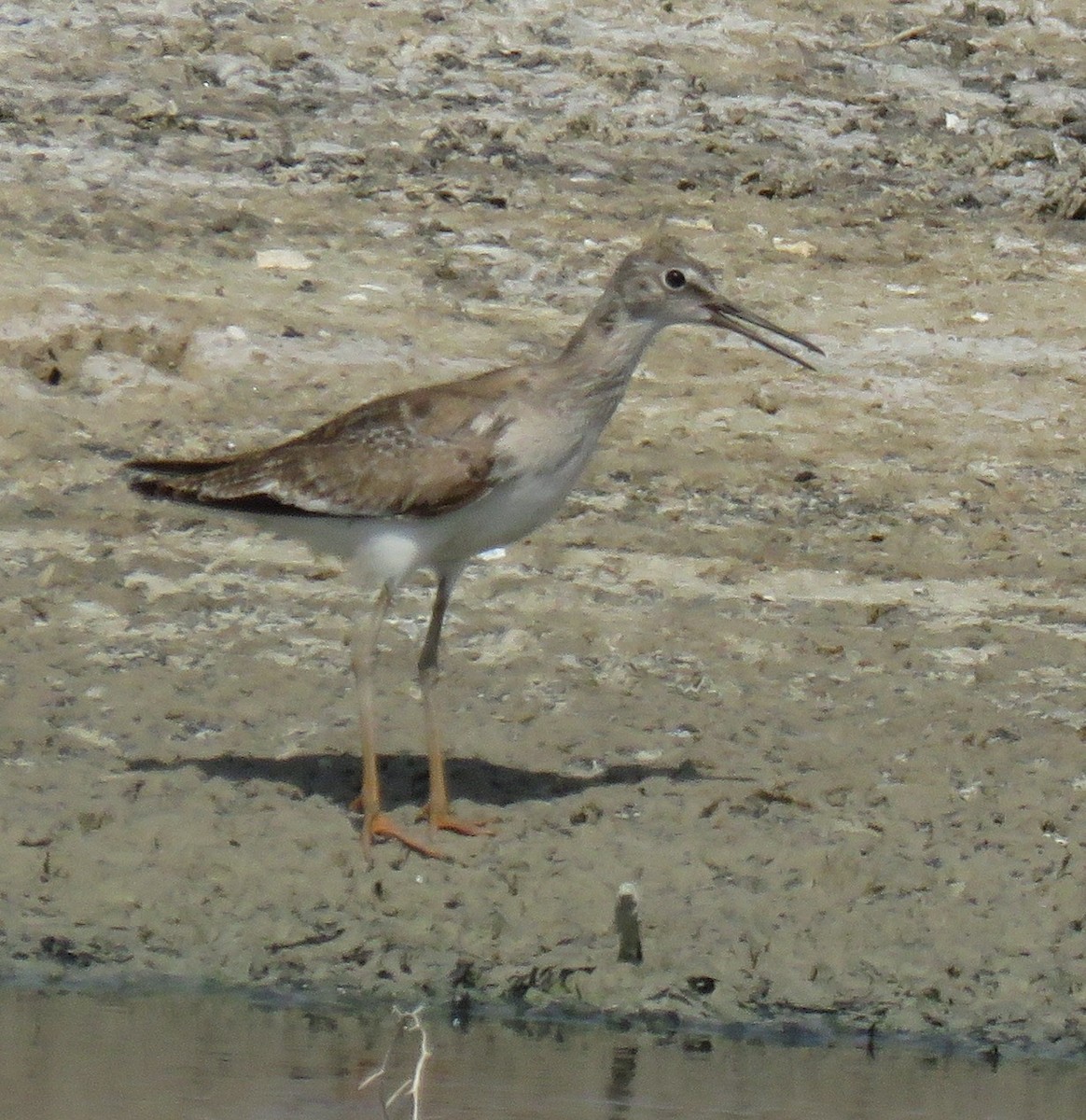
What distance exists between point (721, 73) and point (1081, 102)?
6.48 feet

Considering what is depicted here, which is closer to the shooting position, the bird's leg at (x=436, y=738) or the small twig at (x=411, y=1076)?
the small twig at (x=411, y=1076)

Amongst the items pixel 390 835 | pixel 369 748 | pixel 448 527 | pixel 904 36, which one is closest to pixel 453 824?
pixel 390 835

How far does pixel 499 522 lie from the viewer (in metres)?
6.70

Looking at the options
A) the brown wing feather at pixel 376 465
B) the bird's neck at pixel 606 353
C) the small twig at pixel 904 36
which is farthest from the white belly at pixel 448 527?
the small twig at pixel 904 36

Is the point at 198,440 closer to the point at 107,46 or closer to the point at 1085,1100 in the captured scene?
the point at 107,46

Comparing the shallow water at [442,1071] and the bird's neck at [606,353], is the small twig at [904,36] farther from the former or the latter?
the shallow water at [442,1071]

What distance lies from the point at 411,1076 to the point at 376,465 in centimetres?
181

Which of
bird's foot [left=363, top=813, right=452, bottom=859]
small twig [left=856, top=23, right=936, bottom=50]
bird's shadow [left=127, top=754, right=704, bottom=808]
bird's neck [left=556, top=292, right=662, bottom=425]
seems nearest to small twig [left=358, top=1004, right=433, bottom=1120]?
bird's foot [left=363, top=813, right=452, bottom=859]

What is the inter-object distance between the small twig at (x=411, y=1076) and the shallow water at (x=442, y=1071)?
0.04 meters

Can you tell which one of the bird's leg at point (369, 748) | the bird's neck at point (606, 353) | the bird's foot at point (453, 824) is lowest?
the bird's foot at point (453, 824)

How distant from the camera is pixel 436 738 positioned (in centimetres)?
688

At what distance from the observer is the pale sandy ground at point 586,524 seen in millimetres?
6457

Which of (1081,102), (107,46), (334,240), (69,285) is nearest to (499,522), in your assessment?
(69,285)

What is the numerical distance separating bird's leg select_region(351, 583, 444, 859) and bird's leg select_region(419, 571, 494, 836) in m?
0.13
